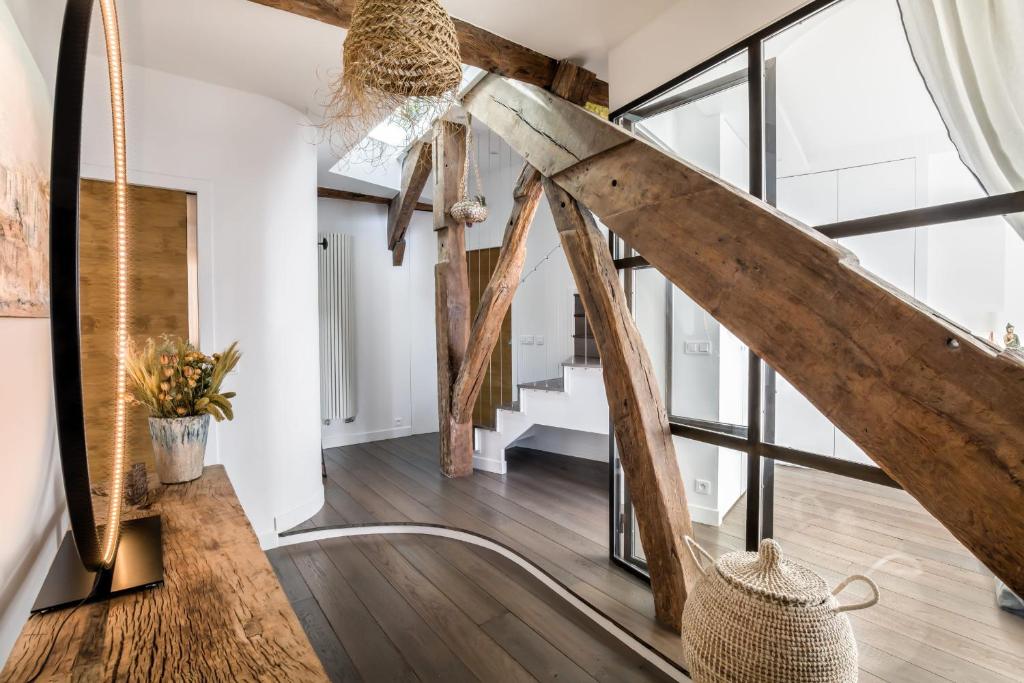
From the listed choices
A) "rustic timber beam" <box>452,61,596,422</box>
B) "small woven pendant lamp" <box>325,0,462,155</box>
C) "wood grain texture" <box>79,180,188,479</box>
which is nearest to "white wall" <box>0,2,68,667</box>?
"small woven pendant lamp" <box>325,0,462,155</box>

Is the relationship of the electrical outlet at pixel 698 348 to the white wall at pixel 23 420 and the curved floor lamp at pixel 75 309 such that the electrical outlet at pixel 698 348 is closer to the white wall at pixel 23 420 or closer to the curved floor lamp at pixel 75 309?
the curved floor lamp at pixel 75 309

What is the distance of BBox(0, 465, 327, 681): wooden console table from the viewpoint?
728 mm

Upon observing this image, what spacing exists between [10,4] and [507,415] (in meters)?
3.54

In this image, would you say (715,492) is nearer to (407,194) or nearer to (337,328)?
(407,194)

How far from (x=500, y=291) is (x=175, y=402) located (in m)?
2.39

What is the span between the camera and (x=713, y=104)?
206 centimetres

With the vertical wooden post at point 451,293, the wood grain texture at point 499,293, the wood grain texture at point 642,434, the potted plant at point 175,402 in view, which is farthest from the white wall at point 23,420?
the vertical wooden post at point 451,293

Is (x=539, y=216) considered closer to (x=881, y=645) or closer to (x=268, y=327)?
(x=268, y=327)

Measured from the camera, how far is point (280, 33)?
238cm

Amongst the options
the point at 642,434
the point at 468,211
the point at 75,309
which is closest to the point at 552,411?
the point at 468,211

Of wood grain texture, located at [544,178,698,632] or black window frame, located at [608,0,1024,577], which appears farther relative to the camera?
wood grain texture, located at [544,178,698,632]

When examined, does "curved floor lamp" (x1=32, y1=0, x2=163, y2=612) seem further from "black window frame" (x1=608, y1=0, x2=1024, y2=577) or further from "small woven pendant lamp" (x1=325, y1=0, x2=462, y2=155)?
"black window frame" (x1=608, y1=0, x2=1024, y2=577)

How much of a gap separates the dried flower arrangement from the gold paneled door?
3.44 metres

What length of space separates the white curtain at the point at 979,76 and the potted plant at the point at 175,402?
7.68 feet
